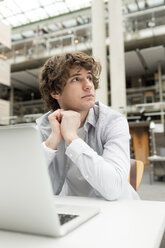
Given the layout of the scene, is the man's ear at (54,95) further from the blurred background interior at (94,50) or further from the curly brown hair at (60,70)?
the blurred background interior at (94,50)

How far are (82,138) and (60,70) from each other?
0.40 meters

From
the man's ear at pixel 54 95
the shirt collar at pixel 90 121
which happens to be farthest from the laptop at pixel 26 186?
the man's ear at pixel 54 95

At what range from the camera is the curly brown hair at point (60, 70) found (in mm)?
1311

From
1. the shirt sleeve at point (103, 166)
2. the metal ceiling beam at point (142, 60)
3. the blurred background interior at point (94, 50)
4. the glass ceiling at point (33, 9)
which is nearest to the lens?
the shirt sleeve at point (103, 166)

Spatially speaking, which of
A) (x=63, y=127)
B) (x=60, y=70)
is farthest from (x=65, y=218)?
(x=60, y=70)

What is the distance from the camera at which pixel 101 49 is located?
9.98 metres

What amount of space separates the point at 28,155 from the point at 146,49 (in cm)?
1243

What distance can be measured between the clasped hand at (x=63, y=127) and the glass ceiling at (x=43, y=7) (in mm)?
14561

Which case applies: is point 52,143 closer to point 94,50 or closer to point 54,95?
point 54,95

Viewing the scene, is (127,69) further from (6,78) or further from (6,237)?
(6,237)

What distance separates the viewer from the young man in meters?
0.90

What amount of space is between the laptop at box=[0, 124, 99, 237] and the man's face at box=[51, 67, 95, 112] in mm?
810

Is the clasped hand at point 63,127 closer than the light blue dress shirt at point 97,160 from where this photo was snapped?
No

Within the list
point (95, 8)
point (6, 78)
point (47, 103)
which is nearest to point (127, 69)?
point (95, 8)
